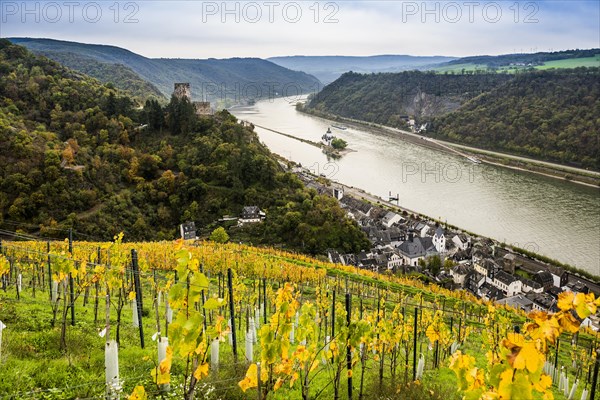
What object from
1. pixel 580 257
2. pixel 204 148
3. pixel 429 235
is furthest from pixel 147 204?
pixel 580 257

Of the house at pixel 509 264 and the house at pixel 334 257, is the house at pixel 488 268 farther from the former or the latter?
the house at pixel 334 257

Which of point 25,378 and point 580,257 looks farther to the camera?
point 580,257

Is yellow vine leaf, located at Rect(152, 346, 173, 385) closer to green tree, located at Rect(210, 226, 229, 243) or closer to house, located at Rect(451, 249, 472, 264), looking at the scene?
green tree, located at Rect(210, 226, 229, 243)

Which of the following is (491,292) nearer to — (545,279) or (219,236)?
(545,279)

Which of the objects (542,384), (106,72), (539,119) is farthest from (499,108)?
(542,384)

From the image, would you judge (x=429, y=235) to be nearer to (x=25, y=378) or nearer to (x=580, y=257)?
(x=580, y=257)

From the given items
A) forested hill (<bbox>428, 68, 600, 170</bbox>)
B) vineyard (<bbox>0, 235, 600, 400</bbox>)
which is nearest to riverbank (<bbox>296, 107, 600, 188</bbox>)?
forested hill (<bbox>428, 68, 600, 170</bbox>)
